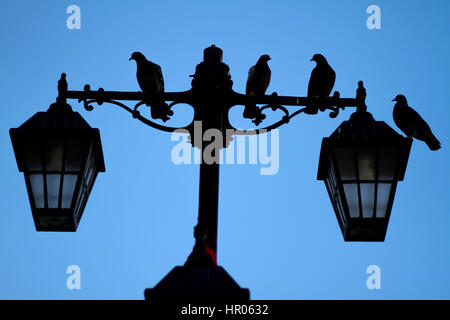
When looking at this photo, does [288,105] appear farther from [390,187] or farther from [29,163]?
[29,163]

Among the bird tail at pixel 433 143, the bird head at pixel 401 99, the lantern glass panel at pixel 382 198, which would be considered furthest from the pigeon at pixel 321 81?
the lantern glass panel at pixel 382 198

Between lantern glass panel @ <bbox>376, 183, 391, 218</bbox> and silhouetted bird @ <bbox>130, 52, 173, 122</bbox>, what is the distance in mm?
1699

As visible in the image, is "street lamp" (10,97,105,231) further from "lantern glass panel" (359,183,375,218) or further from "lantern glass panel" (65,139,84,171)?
"lantern glass panel" (359,183,375,218)

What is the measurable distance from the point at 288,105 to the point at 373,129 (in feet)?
2.54

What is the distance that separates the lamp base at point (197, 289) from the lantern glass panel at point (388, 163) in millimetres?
1687

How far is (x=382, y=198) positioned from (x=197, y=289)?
1799 mm

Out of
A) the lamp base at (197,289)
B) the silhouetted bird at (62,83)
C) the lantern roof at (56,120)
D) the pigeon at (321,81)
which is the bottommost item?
the lamp base at (197,289)

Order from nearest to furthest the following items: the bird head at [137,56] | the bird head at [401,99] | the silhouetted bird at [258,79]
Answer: the silhouetted bird at [258,79]
the bird head at [401,99]
the bird head at [137,56]

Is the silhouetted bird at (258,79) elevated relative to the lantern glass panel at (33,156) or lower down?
elevated

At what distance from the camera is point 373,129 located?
221 inches

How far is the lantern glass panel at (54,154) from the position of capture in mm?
5383

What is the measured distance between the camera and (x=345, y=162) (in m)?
5.45

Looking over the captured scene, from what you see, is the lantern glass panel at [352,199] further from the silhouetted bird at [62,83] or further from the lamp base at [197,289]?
the silhouetted bird at [62,83]
